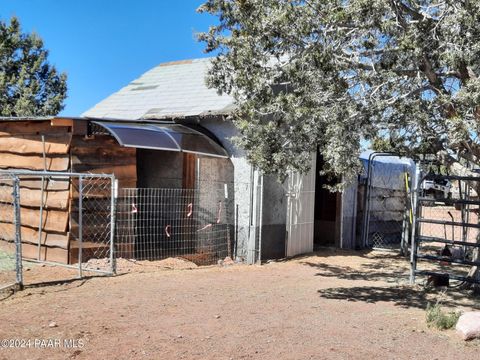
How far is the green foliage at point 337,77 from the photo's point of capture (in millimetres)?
7102

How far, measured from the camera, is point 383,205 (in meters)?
16.7

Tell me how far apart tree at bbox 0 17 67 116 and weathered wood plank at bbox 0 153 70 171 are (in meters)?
13.2

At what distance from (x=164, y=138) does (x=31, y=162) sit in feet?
9.83

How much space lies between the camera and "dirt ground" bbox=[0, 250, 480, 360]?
5555 mm

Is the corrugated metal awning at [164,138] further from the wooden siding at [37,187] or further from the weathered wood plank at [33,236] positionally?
the weathered wood plank at [33,236]

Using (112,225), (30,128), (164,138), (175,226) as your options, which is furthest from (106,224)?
(30,128)

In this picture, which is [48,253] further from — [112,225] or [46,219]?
[112,225]

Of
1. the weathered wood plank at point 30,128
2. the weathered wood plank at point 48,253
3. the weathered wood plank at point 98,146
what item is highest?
the weathered wood plank at point 30,128

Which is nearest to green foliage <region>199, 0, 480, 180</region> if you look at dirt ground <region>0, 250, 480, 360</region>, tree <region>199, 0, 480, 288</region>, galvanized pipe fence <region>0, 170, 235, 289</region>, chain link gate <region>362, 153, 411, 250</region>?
tree <region>199, 0, 480, 288</region>

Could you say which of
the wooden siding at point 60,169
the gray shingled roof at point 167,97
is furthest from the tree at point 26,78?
the wooden siding at point 60,169

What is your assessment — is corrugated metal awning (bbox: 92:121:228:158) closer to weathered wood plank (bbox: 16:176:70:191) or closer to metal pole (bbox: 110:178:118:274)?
metal pole (bbox: 110:178:118:274)

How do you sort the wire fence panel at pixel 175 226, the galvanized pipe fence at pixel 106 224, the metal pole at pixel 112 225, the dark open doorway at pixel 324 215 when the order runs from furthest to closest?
the dark open doorway at pixel 324 215
the wire fence panel at pixel 175 226
the galvanized pipe fence at pixel 106 224
the metal pole at pixel 112 225

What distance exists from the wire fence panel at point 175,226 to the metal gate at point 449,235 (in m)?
4.45

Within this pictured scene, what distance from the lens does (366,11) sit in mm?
6832
